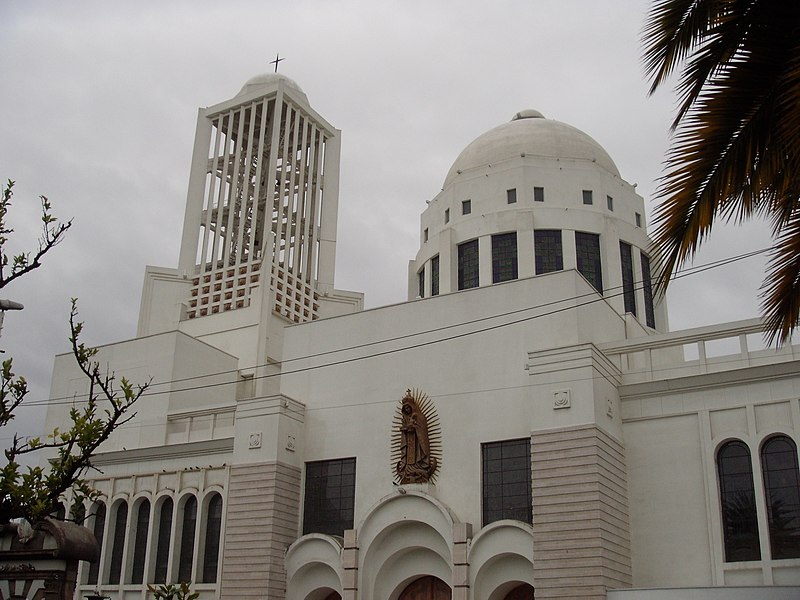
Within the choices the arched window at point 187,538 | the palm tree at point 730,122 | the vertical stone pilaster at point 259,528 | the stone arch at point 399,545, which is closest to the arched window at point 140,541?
the arched window at point 187,538

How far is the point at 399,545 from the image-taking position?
24.8 m

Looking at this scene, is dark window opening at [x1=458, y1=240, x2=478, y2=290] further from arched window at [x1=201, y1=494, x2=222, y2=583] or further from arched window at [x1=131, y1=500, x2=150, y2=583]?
arched window at [x1=131, y1=500, x2=150, y2=583]

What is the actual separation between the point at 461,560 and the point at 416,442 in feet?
12.4

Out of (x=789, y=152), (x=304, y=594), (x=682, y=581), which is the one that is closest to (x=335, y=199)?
(x=304, y=594)

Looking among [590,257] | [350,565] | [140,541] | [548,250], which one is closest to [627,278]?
[590,257]

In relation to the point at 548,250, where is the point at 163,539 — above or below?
below

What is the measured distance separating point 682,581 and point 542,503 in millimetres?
3808

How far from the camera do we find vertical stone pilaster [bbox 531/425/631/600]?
20750mm

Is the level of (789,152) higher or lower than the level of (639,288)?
lower

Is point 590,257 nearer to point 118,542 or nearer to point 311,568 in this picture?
point 311,568

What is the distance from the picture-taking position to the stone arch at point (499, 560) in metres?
22.5

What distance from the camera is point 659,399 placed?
23.5m

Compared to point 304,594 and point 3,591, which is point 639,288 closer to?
point 304,594

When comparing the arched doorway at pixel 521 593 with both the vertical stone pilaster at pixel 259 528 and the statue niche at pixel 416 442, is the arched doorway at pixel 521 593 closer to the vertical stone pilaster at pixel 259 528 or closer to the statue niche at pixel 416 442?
the statue niche at pixel 416 442
